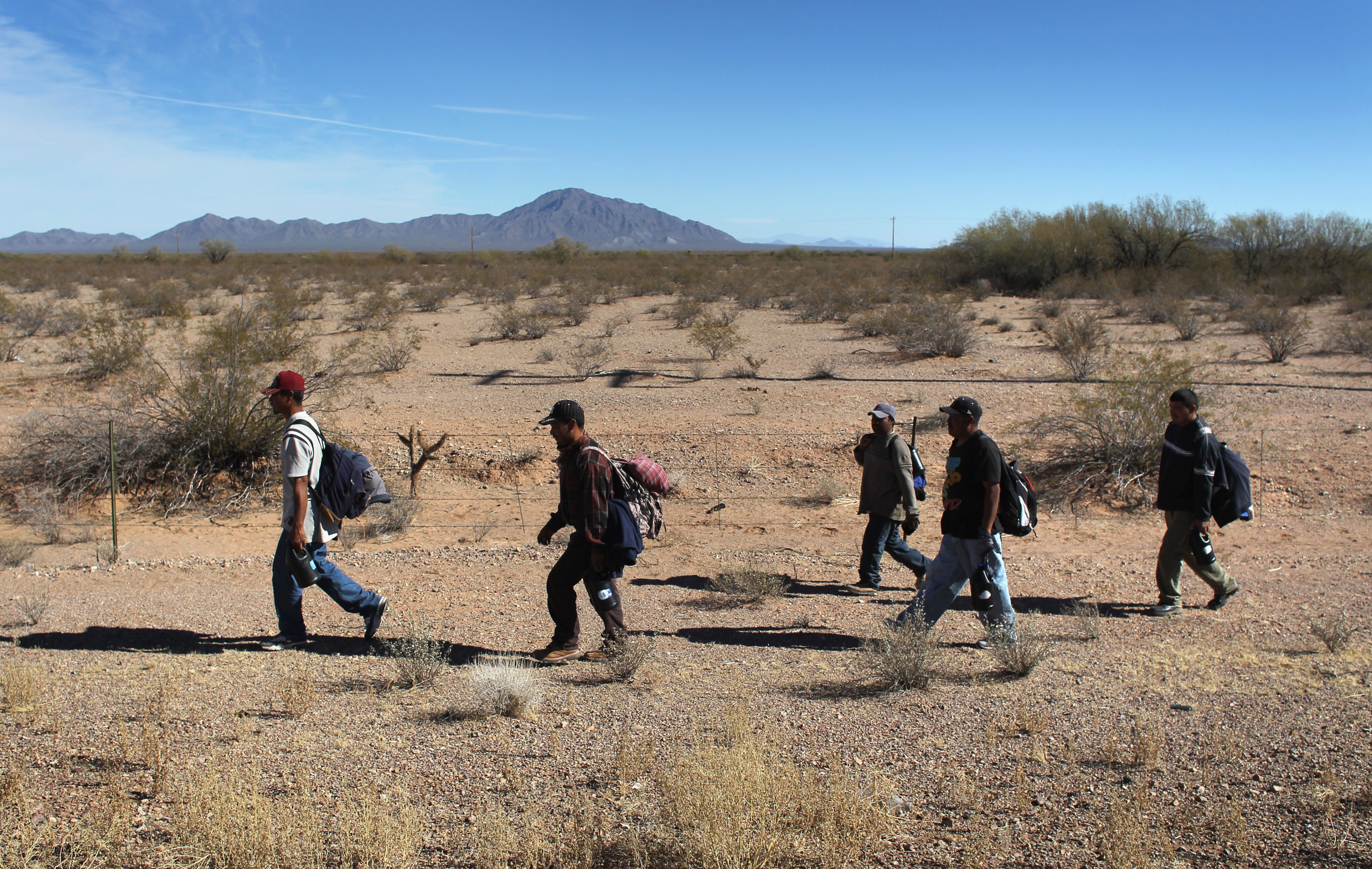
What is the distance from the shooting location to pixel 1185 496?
601cm

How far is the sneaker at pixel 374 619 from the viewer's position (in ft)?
17.6

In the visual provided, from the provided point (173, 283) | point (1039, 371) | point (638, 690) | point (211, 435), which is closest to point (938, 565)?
point (638, 690)

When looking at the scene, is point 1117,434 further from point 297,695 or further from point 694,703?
point 297,695

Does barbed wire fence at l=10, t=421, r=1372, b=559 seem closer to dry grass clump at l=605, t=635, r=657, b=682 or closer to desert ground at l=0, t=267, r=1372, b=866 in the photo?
desert ground at l=0, t=267, r=1372, b=866

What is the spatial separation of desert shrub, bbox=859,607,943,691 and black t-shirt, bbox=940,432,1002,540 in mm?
583

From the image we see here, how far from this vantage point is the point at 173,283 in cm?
3484

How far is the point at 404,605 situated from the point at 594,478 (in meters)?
A: 2.40

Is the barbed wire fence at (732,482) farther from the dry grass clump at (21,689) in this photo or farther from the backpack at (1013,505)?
the dry grass clump at (21,689)

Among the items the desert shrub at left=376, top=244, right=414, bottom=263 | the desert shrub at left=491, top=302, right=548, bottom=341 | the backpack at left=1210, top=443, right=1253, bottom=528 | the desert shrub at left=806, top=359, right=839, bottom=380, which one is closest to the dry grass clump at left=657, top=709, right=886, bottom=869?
the backpack at left=1210, top=443, right=1253, bottom=528

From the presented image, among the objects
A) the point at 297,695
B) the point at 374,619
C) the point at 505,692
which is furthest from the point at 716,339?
the point at 297,695

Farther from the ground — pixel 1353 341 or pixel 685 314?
pixel 685 314

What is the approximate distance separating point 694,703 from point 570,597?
3.35 ft

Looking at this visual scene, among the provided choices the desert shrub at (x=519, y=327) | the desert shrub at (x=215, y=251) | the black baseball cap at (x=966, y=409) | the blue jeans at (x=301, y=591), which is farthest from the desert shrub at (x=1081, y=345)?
the desert shrub at (x=215, y=251)

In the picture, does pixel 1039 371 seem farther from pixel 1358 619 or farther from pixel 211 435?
pixel 211 435
